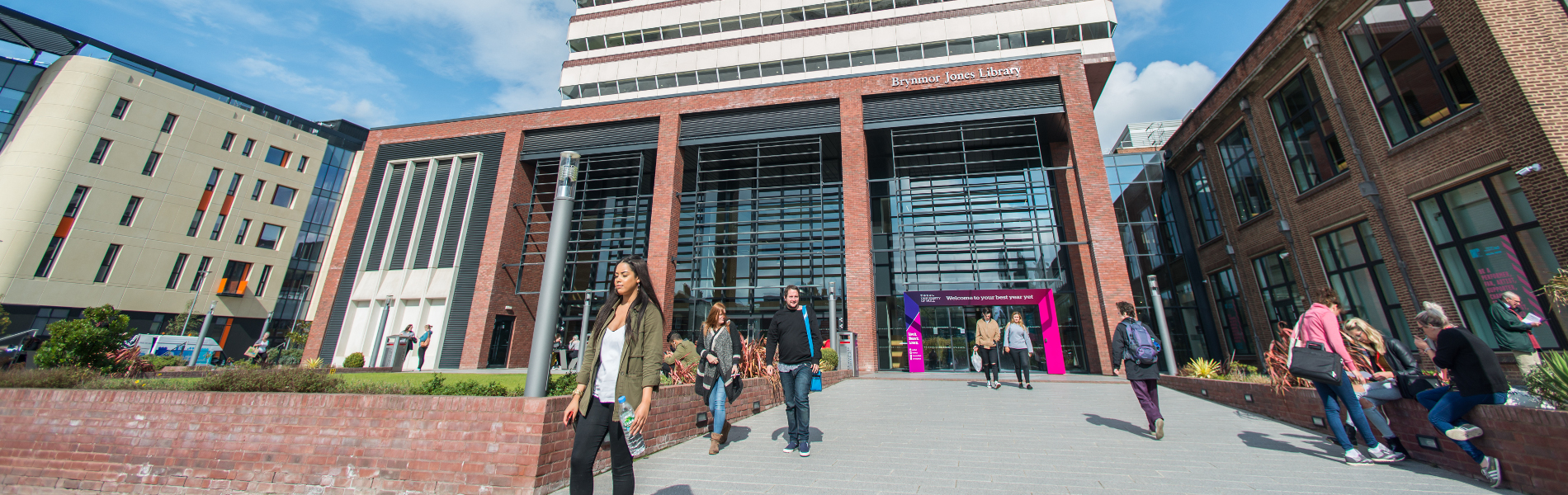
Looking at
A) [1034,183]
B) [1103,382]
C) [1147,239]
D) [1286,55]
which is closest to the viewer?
[1103,382]

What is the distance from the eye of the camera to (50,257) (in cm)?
2347

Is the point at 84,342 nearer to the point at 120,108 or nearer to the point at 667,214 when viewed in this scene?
the point at 667,214

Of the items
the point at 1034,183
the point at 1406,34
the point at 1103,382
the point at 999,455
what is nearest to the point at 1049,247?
the point at 1034,183

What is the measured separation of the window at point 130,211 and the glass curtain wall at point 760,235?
27.9 meters

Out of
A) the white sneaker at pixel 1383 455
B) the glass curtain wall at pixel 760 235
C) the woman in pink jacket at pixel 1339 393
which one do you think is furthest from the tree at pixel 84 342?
the white sneaker at pixel 1383 455

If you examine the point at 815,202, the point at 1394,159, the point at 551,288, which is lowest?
the point at 551,288

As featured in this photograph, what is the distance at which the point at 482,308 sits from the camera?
63.3 feet

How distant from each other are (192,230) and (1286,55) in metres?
46.9

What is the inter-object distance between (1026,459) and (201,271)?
41.0 meters

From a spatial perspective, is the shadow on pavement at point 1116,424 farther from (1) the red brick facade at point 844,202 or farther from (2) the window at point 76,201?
(2) the window at point 76,201

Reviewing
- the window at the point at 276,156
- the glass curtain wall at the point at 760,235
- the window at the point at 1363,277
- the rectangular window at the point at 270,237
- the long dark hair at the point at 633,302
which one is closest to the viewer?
the long dark hair at the point at 633,302

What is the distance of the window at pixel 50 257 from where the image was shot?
23.2 meters

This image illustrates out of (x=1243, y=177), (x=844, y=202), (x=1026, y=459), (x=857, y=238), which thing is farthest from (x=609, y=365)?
(x=1243, y=177)

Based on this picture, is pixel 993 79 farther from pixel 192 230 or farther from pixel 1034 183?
pixel 192 230
